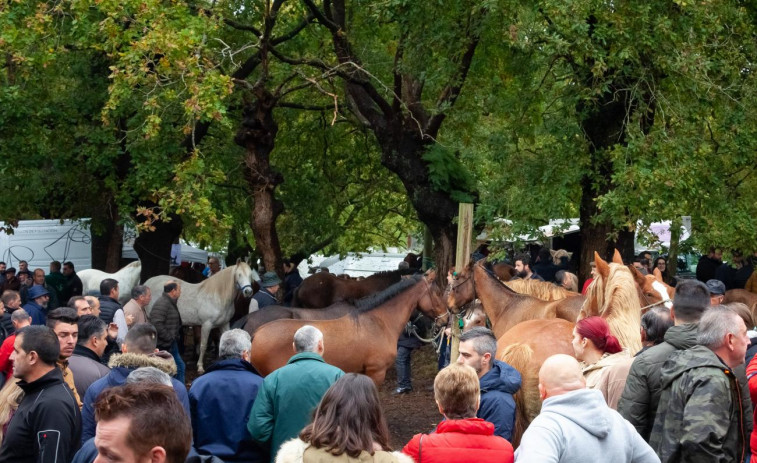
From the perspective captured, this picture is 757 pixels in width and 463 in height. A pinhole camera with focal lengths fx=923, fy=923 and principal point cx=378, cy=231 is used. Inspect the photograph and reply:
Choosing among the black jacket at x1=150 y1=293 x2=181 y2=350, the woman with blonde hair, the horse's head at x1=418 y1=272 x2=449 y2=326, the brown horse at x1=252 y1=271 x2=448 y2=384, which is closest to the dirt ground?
the brown horse at x1=252 y1=271 x2=448 y2=384

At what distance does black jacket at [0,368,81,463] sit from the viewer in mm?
4840

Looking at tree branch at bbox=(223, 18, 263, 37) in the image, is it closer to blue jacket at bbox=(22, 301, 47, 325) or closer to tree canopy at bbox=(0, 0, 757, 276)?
tree canopy at bbox=(0, 0, 757, 276)

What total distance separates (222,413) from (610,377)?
Answer: 2.57 meters

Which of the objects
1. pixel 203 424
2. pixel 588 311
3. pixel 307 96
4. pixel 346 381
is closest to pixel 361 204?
pixel 307 96

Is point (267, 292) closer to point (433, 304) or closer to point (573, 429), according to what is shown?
point (433, 304)

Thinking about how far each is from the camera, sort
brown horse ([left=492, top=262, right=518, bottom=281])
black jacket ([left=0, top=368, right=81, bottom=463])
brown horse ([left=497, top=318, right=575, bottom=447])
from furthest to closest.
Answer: brown horse ([left=492, top=262, right=518, bottom=281]) < brown horse ([left=497, top=318, right=575, bottom=447]) < black jacket ([left=0, top=368, right=81, bottom=463])

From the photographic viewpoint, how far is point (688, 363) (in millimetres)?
5172

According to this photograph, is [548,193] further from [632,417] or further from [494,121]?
[632,417]

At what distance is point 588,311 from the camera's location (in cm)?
805

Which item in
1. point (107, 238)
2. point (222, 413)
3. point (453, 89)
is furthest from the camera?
point (107, 238)

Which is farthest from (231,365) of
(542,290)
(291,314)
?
(542,290)

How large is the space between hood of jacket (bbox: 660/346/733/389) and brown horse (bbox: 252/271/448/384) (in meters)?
5.75

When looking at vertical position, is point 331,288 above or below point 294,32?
below

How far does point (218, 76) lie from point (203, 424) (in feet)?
27.7
